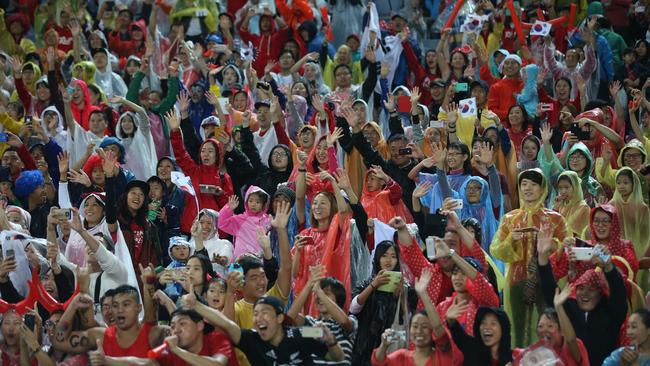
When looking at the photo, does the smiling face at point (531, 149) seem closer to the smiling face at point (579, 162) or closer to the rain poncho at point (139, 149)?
the smiling face at point (579, 162)

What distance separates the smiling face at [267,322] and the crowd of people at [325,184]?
11 millimetres

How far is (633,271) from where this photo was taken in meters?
8.86

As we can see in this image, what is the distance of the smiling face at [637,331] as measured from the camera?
300 inches

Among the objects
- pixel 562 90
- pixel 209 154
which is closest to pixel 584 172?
pixel 562 90

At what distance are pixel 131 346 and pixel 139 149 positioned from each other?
15.0 ft

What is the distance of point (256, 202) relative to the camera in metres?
10.3

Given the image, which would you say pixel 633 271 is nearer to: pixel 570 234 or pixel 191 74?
pixel 570 234

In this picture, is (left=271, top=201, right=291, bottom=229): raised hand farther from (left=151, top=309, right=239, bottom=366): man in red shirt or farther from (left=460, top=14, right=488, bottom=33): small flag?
(left=460, top=14, right=488, bottom=33): small flag

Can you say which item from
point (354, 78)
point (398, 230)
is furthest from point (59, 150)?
point (398, 230)

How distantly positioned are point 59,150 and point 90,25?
4322 millimetres

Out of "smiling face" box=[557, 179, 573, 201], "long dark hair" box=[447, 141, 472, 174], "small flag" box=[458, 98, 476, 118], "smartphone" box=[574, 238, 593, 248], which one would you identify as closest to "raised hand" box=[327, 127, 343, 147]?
"long dark hair" box=[447, 141, 472, 174]

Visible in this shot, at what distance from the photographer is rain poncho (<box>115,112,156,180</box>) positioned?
12133mm

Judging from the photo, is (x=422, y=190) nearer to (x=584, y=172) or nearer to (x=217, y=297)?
(x=584, y=172)

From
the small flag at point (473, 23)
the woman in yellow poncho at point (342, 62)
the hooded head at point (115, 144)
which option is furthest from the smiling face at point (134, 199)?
the small flag at point (473, 23)
